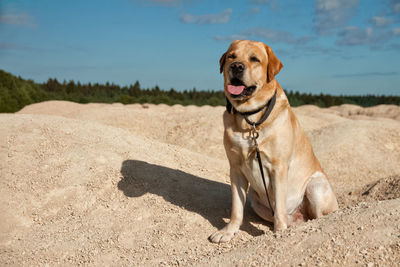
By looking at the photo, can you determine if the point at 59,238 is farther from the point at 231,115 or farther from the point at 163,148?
the point at 163,148

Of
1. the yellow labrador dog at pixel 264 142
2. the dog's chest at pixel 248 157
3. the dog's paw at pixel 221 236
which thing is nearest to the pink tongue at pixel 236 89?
the yellow labrador dog at pixel 264 142

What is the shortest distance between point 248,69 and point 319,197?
1669 millimetres

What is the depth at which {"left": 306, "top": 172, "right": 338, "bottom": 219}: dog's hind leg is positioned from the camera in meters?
4.27

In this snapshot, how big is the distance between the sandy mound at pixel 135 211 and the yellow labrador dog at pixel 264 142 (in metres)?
0.40

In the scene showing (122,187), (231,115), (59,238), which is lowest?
(59,238)

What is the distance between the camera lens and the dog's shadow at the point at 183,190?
478 cm

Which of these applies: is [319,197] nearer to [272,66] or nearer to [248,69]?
[272,66]

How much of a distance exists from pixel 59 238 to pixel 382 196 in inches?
181

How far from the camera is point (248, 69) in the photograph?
364 centimetres

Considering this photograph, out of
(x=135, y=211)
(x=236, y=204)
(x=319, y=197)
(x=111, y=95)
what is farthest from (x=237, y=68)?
(x=111, y=95)

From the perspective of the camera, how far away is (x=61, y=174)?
18.7 feet

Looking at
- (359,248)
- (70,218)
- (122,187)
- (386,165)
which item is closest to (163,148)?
(122,187)

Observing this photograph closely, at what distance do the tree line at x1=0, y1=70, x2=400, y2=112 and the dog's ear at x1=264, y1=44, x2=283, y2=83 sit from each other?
15.5 metres

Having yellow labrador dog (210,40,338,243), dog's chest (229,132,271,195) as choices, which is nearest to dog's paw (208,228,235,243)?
yellow labrador dog (210,40,338,243)
